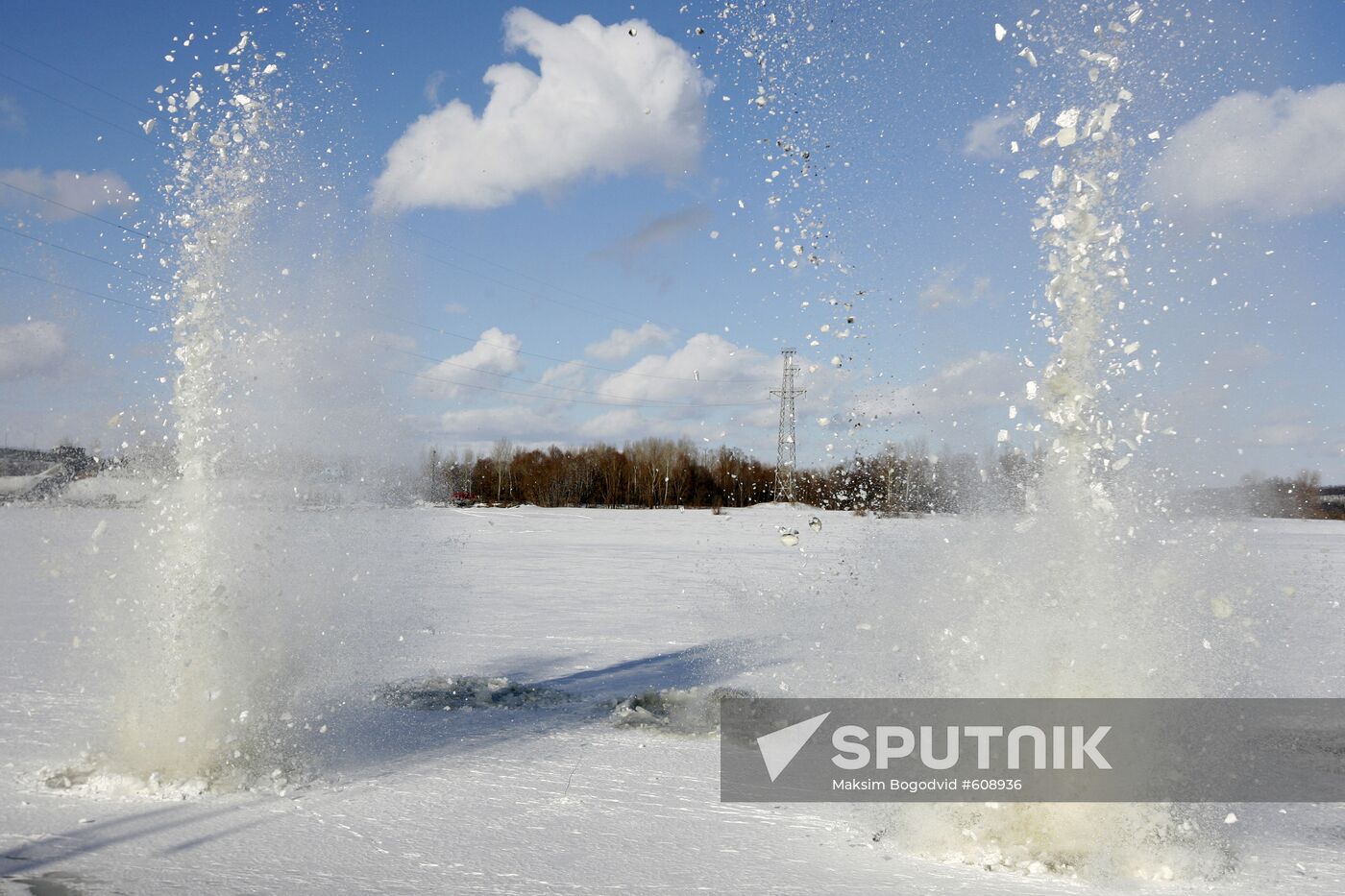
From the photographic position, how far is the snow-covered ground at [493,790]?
5.14 metres

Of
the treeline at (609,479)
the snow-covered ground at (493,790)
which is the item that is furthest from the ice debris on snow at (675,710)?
the treeline at (609,479)

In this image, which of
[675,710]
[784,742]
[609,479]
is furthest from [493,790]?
[609,479]

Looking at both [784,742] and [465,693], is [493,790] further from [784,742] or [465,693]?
[465,693]

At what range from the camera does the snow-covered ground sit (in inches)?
202

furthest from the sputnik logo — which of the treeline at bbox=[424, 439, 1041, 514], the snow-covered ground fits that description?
the treeline at bbox=[424, 439, 1041, 514]

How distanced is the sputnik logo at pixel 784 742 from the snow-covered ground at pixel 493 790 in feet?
1.43

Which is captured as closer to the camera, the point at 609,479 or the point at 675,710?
the point at 675,710

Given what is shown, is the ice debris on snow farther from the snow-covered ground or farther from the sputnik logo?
the sputnik logo

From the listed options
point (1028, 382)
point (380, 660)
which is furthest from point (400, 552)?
point (1028, 382)

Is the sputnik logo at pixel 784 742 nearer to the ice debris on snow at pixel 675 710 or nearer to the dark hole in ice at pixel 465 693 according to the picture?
the ice debris on snow at pixel 675 710

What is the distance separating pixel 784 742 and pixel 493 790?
2557 mm

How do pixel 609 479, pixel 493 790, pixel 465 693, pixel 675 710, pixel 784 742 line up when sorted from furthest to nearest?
1. pixel 609 479
2. pixel 465 693
3. pixel 675 710
4. pixel 784 742
5. pixel 493 790

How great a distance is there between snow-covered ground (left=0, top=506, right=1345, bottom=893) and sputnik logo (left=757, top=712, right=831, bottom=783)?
0.44 metres

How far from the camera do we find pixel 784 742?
8039 millimetres
